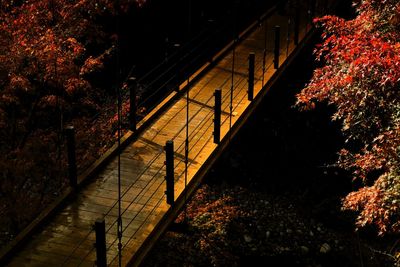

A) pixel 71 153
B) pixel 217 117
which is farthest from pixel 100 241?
pixel 217 117

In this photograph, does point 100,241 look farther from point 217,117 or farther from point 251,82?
point 251,82

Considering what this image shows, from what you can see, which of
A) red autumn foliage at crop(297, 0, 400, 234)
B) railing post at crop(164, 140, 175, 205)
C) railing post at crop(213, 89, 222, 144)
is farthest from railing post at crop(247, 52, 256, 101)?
railing post at crop(164, 140, 175, 205)

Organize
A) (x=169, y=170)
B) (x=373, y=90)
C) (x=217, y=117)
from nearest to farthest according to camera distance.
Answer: (x=169, y=170) → (x=373, y=90) → (x=217, y=117)

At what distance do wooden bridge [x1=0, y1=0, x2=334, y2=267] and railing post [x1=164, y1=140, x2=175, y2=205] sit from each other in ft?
0.33

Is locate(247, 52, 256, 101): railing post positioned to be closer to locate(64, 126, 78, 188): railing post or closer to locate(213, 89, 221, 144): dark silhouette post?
locate(213, 89, 221, 144): dark silhouette post

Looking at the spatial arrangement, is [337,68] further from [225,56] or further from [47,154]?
[47,154]

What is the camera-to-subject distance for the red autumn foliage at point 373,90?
5730mm

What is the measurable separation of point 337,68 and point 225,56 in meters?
2.70

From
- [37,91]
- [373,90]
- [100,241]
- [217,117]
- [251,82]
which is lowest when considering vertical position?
[37,91]

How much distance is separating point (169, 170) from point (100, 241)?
122 centimetres

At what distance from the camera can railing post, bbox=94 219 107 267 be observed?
13.0 feet

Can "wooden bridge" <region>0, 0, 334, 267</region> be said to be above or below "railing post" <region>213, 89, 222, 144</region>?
below

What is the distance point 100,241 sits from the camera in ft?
13.3

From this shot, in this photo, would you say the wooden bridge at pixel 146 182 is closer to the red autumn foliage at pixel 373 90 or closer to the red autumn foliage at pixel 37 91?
the red autumn foliage at pixel 373 90
